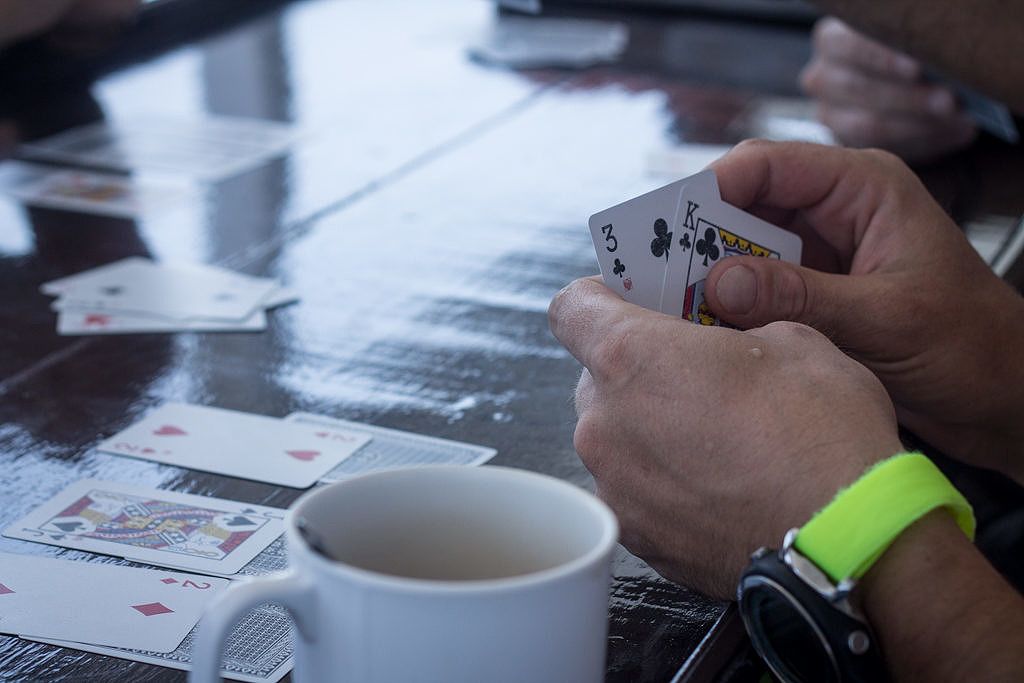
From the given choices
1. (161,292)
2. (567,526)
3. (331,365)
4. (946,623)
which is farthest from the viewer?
(161,292)

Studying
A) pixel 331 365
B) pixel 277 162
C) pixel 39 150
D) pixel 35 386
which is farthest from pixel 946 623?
pixel 39 150

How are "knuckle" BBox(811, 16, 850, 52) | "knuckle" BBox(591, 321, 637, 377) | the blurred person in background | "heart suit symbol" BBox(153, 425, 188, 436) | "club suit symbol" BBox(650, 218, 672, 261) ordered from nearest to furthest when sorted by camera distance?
"knuckle" BBox(591, 321, 637, 377) < "club suit symbol" BBox(650, 218, 672, 261) < "heart suit symbol" BBox(153, 425, 188, 436) < the blurred person in background < "knuckle" BBox(811, 16, 850, 52)

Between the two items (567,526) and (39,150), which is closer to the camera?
(567,526)

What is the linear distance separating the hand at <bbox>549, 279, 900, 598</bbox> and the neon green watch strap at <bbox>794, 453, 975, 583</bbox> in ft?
0.11

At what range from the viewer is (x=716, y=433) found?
73 centimetres

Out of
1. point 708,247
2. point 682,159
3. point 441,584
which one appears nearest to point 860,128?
point 682,159

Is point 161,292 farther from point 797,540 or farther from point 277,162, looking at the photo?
point 797,540

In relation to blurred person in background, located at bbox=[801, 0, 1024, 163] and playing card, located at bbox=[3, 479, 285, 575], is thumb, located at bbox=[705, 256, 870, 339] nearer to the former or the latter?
playing card, located at bbox=[3, 479, 285, 575]

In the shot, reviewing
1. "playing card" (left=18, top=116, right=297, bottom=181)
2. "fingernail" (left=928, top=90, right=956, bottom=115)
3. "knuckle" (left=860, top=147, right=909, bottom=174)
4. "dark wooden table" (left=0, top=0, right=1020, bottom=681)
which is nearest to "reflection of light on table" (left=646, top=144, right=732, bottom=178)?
"dark wooden table" (left=0, top=0, right=1020, bottom=681)

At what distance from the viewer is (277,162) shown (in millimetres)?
1805

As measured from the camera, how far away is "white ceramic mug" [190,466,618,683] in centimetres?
49

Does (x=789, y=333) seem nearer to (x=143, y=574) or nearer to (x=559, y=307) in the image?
(x=559, y=307)

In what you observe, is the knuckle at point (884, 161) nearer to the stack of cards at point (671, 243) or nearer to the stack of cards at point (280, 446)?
the stack of cards at point (671, 243)

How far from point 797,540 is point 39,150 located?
1.52 metres
